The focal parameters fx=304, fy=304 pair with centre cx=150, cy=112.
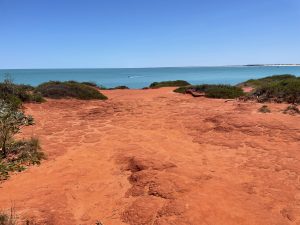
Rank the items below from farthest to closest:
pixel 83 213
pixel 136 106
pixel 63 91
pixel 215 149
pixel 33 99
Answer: pixel 63 91
pixel 33 99
pixel 136 106
pixel 215 149
pixel 83 213

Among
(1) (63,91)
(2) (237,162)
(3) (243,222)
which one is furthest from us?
(1) (63,91)

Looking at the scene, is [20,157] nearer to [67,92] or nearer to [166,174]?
[166,174]

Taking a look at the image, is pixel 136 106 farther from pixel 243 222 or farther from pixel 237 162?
pixel 243 222

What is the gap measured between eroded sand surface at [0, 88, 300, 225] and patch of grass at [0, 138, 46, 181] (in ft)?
0.81

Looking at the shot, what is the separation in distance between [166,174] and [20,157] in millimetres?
3437

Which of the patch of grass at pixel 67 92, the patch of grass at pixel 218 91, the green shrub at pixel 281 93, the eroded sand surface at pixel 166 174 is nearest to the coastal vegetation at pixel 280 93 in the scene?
the green shrub at pixel 281 93

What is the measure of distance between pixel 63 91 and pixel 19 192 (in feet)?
45.3

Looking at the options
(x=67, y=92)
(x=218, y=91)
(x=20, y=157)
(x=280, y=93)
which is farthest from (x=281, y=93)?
(x=20, y=157)

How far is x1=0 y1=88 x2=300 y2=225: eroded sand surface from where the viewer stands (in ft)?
15.3

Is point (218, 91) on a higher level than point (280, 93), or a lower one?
lower

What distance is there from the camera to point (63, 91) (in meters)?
18.6

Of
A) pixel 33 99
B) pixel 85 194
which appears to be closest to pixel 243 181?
pixel 85 194

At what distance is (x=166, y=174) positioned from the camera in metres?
5.88

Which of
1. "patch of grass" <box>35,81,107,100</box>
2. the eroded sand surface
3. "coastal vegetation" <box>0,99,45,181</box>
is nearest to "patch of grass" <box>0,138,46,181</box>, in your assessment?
"coastal vegetation" <box>0,99,45,181</box>
